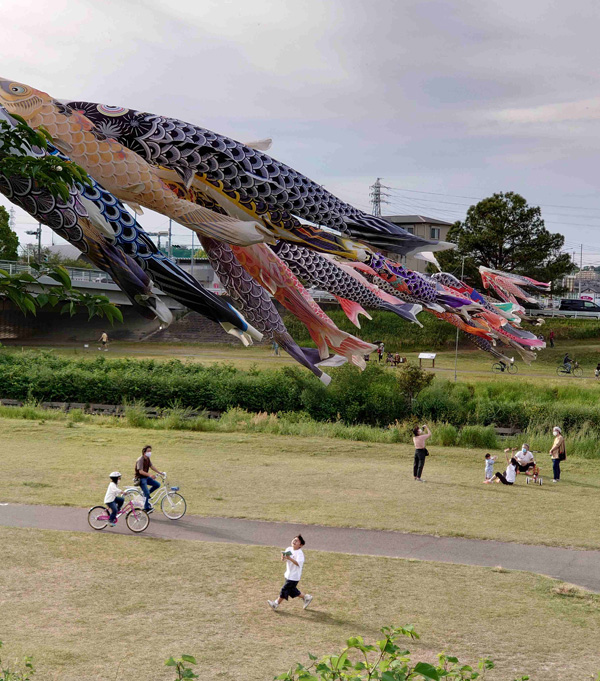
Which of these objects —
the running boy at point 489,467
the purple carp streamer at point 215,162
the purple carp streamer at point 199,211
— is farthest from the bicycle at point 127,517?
the purple carp streamer at point 215,162

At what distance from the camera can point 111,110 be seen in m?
5.71

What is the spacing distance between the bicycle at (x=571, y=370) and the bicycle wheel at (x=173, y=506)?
104 ft

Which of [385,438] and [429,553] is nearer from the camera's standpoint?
A: [429,553]

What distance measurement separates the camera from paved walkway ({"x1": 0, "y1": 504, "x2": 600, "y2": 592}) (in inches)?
530

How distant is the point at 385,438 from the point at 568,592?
13987 mm

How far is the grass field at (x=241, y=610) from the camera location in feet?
30.7

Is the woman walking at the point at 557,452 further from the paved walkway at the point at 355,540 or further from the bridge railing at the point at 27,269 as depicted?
the bridge railing at the point at 27,269

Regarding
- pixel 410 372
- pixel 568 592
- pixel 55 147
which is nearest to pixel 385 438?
pixel 410 372

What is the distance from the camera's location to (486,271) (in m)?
20.7

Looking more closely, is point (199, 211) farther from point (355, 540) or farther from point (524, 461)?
point (524, 461)

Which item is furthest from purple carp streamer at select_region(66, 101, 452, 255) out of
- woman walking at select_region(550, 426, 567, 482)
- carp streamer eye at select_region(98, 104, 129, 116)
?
woman walking at select_region(550, 426, 567, 482)

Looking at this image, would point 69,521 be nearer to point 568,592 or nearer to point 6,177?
point 568,592

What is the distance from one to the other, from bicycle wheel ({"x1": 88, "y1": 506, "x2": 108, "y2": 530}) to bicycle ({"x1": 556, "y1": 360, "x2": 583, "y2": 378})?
109 feet

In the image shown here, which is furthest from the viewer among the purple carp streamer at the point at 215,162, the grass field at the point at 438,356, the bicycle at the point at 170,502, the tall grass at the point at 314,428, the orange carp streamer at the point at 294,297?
the grass field at the point at 438,356
